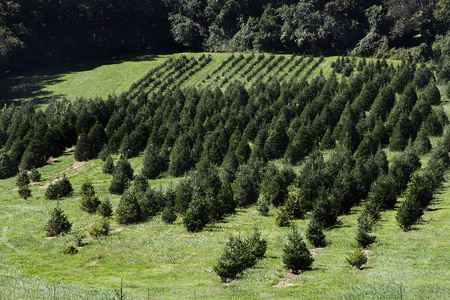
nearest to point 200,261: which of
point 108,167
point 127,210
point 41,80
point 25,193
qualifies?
point 127,210

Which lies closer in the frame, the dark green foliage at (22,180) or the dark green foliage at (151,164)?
the dark green foliage at (22,180)

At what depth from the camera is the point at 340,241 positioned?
45.2 m

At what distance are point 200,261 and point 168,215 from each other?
44.7 ft

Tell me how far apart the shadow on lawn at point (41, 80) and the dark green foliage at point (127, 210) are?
80.3 m

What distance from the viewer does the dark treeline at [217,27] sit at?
5408 inches

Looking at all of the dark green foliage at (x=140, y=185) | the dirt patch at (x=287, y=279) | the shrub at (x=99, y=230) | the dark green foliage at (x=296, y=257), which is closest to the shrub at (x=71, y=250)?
the shrub at (x=99, y=230)

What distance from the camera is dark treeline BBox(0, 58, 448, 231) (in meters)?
56.7

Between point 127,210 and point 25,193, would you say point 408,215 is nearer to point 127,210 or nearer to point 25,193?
point 127,210

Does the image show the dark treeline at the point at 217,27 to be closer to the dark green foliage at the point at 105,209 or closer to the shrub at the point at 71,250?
the dark green foliage at the point at 105,209

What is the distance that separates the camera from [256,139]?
78250 millimetres

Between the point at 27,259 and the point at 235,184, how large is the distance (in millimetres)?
27215

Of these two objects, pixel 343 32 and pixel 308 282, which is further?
pixel 343 32

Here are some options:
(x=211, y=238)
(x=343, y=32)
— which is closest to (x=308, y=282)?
(x=211, y=238)

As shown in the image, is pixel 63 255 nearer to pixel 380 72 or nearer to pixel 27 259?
pixel 27 259
